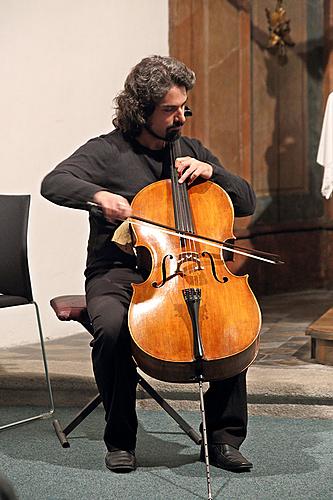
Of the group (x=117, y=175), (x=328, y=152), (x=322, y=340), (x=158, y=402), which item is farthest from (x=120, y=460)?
(x=328, y=152)

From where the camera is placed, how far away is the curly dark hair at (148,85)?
314cm

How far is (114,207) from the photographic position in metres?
2.91

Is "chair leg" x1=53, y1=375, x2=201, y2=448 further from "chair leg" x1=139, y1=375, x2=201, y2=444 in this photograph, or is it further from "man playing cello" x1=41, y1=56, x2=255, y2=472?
"man playing cello" x1=41, y1=56, x2=255, y2=472

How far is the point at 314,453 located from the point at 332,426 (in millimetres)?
355

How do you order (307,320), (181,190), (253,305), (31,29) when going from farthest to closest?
(307,320) < (31,29) < (181,190) < (253,305)

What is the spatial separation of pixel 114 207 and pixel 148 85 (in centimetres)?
46

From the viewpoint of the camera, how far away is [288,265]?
6.46 m

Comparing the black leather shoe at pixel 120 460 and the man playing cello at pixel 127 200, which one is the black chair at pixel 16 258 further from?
the black leather shoe at pixel 120 460

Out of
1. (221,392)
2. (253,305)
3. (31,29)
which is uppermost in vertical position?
(31,29)

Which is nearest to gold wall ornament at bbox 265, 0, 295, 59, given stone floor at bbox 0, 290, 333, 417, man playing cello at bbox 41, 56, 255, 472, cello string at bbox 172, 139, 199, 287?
stone floor at bbox 0, 290, 333, 417

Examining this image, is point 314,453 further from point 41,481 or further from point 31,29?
point 31,29

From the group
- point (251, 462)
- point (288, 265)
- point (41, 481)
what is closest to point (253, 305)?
point (251, 462)

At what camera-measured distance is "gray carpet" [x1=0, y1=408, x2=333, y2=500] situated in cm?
286

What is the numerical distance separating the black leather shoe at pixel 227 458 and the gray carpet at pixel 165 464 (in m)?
0.03
